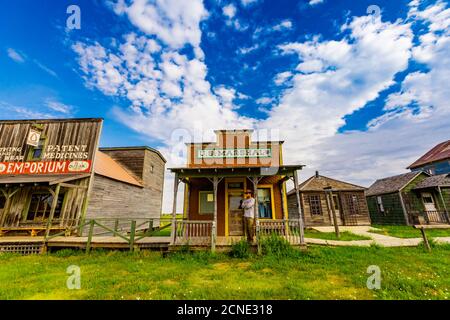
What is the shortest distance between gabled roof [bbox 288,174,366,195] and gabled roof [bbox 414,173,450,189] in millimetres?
4848

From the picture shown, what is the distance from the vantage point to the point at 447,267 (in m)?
5.77

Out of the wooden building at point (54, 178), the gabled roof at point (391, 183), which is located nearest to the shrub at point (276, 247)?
the wooden building at point (54, 178)

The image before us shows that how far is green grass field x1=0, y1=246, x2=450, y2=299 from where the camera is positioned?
4340 millimetres

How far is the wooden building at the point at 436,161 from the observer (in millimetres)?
25406

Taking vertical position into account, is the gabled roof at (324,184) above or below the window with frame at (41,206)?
above

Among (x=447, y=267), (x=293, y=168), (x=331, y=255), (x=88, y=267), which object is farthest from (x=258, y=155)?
(x=88, y=267)

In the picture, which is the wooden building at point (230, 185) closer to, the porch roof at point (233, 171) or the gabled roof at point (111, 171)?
the porch roof at point (233, 171)

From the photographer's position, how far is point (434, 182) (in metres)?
16.6

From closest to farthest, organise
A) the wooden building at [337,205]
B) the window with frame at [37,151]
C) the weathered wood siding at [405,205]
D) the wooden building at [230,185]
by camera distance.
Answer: the wooden building at [230,185]
the window with frame at [37,151]
the weathered wood siding at [405,205]
the wooden building at [337,205]

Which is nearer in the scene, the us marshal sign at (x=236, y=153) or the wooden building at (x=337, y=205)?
the us marshal sign at (x=236, y=153)

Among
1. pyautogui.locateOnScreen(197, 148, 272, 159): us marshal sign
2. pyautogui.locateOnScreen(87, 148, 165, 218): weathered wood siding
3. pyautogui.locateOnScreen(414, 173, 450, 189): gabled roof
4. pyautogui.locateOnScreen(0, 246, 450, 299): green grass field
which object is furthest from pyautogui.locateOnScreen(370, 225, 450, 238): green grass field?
pyautogui.locateOnScreen(87, 148, 165, 218): weathered wood siding

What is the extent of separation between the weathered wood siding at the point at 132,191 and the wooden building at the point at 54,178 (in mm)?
64

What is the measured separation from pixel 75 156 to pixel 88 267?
855 centimetres

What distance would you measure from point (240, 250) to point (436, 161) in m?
34.4
